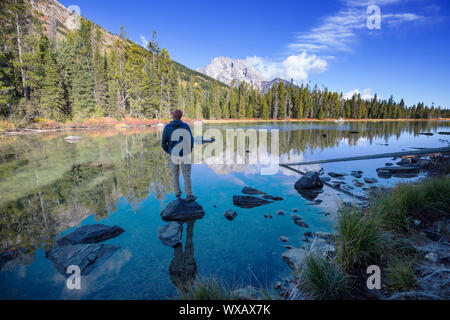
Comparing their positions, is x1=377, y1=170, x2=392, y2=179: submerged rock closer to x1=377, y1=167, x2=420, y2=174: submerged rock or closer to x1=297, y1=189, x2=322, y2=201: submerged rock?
x1=377, y1=167, x2=420, y2=174: submerged rock

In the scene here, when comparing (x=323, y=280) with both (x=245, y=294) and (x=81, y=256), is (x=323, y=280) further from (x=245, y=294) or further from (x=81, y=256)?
(x=81, y=256)

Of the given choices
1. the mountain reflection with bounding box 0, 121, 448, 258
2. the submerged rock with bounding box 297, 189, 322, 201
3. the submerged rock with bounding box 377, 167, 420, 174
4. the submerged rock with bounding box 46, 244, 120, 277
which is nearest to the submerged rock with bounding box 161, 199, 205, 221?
the mountain reflection with bounding box 0, 121, 448, 258

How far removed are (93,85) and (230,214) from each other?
53608mm

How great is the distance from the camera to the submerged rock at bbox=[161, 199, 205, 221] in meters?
5.86

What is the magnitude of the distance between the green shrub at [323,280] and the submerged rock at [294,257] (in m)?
0.65

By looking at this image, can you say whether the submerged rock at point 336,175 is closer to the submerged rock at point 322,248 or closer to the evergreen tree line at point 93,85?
the submerged rock at point 322,248

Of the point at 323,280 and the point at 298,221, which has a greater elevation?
the point at 323,280

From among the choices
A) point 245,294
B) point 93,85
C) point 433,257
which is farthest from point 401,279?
point 93,85

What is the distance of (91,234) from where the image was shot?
4.85 meters

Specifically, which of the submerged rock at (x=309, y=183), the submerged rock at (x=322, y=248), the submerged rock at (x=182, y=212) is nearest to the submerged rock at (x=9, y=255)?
the submerged rock at (x=182, y=212)

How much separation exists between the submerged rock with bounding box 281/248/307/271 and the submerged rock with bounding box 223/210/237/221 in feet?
6.45

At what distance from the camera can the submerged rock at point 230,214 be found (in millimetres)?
5925
